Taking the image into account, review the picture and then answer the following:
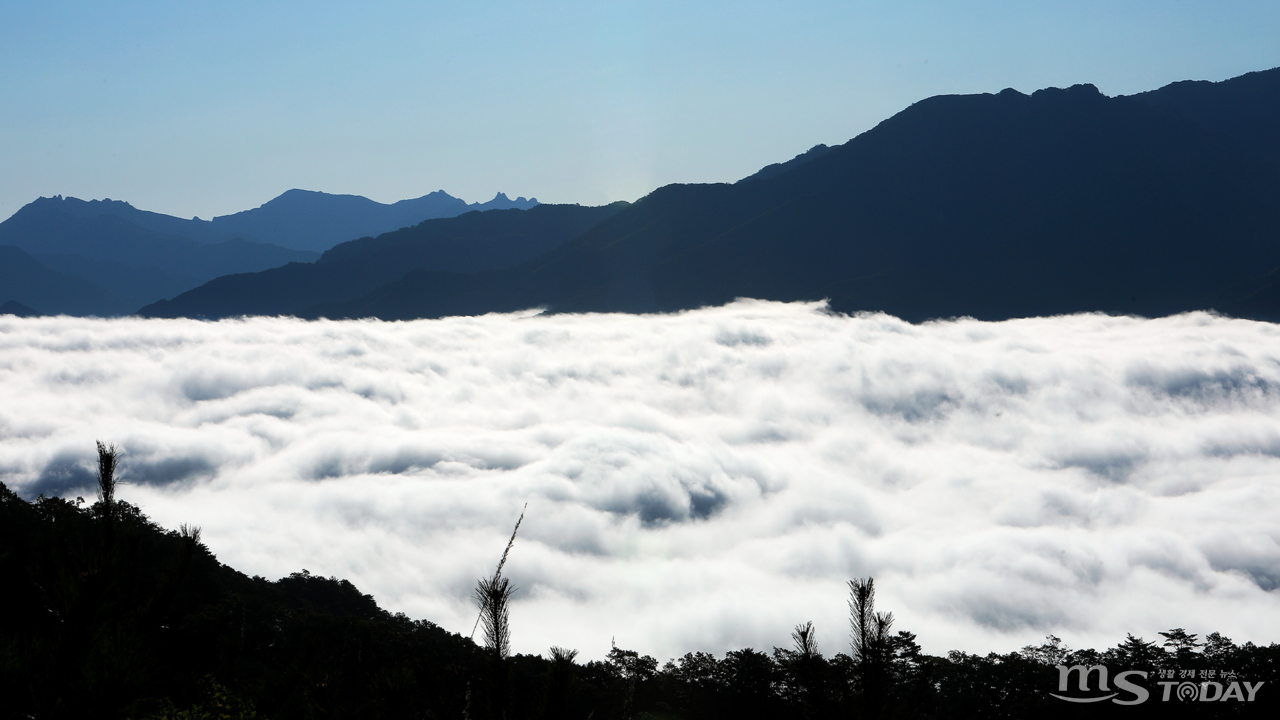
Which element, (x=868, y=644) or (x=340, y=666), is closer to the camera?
(x=868, y=644)

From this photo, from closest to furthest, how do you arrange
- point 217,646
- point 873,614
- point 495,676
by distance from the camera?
point 495,676, point 873,614, point 217,646

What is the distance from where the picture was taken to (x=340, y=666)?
79.5 feet

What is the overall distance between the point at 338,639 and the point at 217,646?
1004 cm

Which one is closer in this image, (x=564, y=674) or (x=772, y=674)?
(x=564, y=674)

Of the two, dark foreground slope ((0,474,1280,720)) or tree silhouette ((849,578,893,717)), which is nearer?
dark foreground slope ((0,474,1280,720))

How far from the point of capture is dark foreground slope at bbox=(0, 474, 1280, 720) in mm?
5895

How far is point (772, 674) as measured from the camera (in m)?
52.3

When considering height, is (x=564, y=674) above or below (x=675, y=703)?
above

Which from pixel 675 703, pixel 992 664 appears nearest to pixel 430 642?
pixel 675 703

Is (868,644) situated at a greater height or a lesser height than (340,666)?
greater

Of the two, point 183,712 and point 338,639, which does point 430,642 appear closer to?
point 338,639

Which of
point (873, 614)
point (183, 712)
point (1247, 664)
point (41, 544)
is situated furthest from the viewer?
point (1247, 664)

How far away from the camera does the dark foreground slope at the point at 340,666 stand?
5.89 m

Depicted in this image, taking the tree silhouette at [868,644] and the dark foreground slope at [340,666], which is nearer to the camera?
the dark foreground slope at [340,666]
